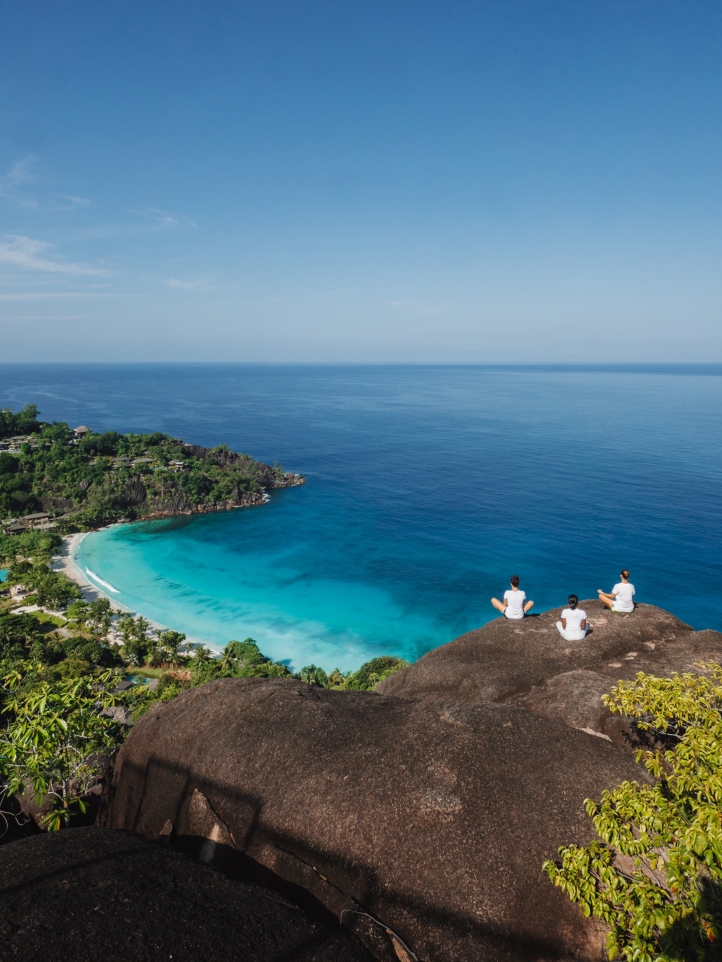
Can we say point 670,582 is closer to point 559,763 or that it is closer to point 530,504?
point 530,504

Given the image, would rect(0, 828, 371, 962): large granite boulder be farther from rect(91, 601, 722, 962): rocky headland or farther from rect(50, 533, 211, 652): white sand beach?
rect(50, 533, 211, 652): white sand beach

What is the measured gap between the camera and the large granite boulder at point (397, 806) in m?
8.53

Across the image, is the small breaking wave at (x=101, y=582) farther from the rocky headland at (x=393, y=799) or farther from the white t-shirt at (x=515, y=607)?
the white t-shirt at (x=515, y=607)

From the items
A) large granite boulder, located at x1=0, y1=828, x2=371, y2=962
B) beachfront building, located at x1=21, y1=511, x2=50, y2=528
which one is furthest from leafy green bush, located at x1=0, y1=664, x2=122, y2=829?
beachfront building, located at x1=21, y1=511, x2=50, y2=528

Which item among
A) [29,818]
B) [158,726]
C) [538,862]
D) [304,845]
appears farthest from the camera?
[158,726]

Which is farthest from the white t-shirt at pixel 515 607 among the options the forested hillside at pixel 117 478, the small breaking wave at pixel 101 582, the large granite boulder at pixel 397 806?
the forested hillside at pixel 117 478

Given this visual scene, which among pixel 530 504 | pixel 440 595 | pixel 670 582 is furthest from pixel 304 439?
pixel 670 582

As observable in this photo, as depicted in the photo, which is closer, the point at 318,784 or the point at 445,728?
the point at 318,784

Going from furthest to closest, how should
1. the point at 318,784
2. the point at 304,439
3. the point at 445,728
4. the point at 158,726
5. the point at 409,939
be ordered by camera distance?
the point at 304,439, the point at 158,726, the point at 445,728, the point at 318,784, the point at 409,939

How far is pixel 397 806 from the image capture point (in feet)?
32.4

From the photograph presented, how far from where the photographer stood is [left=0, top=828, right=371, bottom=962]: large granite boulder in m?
7.02

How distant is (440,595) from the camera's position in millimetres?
65375

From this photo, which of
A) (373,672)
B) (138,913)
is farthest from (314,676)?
(138,913)

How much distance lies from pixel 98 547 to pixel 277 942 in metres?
82.5
